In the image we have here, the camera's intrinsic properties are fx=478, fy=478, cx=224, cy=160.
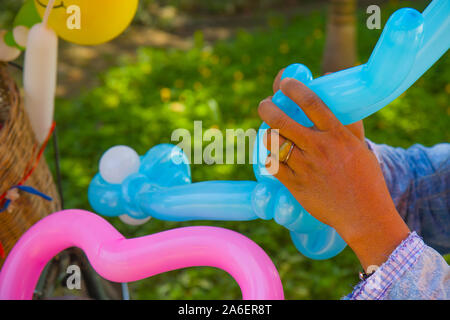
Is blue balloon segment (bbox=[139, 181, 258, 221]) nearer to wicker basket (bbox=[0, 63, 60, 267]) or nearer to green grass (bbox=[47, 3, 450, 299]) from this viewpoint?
wicker basket (bbox=[0, 63, 60, 267])

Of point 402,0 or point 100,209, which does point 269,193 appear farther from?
point 402,0

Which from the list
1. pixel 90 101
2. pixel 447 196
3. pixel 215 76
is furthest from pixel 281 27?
pixel 447 196

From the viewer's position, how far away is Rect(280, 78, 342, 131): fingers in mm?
759

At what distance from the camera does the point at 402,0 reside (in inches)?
183

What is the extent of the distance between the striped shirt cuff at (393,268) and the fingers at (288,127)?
0.73 feet

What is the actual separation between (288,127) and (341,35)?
2404 millimetres

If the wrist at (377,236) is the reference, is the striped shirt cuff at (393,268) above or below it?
below

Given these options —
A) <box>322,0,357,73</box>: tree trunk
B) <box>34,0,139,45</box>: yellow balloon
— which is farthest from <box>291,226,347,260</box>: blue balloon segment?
<box>322,0,357,73</box>: tree trunk

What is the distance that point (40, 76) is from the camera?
3.77ft

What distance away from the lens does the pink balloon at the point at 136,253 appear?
2.56 ft

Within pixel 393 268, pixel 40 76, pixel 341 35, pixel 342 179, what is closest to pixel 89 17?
pixel 40 76

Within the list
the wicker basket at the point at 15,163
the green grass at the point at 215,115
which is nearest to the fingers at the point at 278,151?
the wicker basket at the point at 15,163

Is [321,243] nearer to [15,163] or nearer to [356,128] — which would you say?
[356,128]

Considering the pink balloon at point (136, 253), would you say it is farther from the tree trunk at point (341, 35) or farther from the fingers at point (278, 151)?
the tree trunk at point (341, 35)
